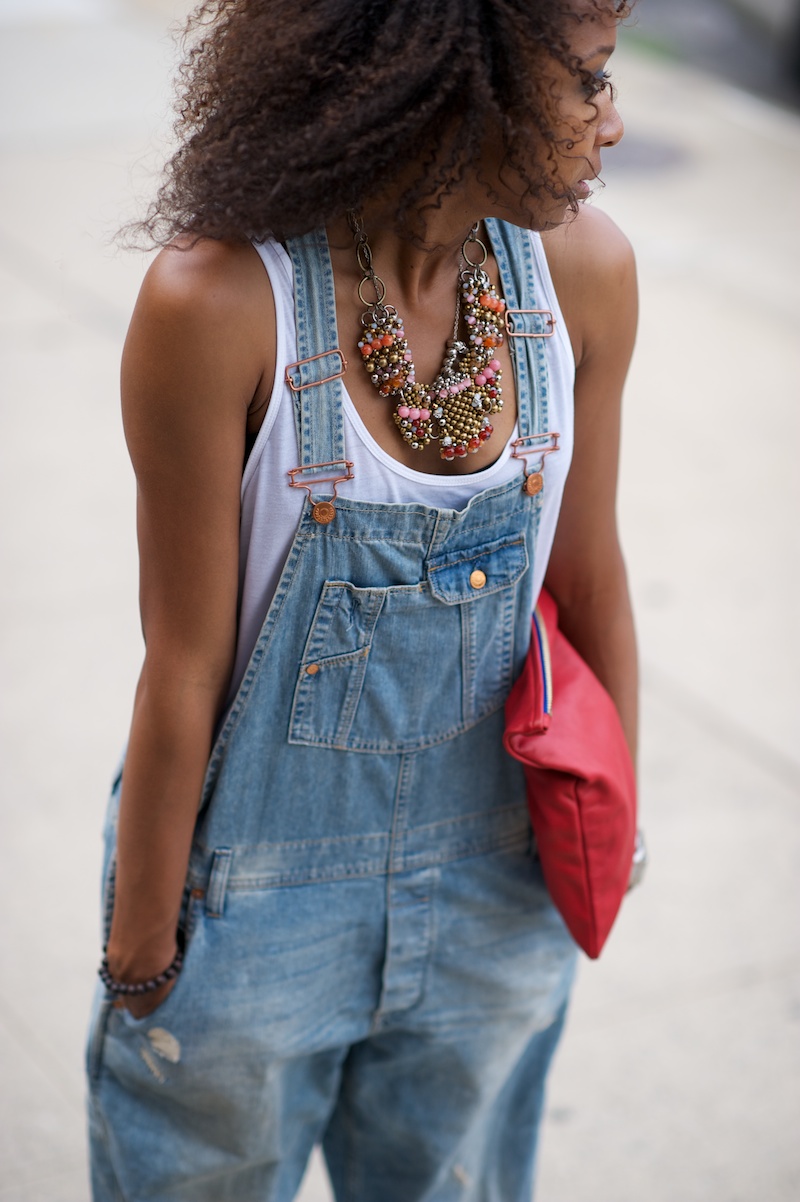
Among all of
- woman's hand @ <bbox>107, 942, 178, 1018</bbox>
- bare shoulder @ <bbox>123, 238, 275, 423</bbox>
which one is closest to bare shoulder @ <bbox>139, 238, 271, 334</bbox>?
bare shoulder @ <bbox>123, 238, 275, 423</bbox>

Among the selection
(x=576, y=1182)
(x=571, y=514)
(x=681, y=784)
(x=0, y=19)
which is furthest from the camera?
(x=0, y=19)

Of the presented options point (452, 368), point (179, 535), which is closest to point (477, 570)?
point (452, 368)

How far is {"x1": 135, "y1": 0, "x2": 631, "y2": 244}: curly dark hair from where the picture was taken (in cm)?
118

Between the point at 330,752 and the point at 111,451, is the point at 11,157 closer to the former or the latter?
the point at 111,451

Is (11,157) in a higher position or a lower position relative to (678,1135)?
higher

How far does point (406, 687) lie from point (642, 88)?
29.5ft

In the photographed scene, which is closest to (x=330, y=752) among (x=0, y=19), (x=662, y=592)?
(x=662, y=592)

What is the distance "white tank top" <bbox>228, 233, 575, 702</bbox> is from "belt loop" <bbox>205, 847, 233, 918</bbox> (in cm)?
20

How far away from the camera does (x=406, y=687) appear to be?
1.52 m

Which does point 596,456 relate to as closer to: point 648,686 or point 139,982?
point 139,982

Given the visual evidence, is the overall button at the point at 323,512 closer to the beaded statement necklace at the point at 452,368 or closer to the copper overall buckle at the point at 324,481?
the copper overall buckle at the point at 324,481

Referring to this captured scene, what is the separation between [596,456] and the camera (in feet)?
5.28

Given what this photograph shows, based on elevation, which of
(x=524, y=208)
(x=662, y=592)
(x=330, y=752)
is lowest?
(x=662, y=592)

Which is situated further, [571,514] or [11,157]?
[11,157]
